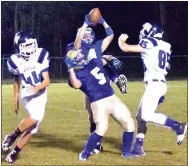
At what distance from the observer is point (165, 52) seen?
436 centimetres

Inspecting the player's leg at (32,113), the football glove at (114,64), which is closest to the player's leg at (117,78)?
the football glove at (114,64)

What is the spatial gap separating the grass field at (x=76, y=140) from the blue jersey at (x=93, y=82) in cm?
52

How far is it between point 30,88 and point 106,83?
2.00 feet

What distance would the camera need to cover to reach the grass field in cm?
422

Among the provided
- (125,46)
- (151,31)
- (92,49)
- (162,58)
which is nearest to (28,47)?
(92,49)

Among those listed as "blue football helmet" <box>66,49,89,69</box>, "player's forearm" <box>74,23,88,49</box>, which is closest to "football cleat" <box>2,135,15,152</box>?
"blue football helmet" <box>66,49,89,69</box>

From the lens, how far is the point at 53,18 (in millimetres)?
7711

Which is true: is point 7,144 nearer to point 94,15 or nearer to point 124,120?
point 124,120

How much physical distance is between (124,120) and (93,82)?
394 mm

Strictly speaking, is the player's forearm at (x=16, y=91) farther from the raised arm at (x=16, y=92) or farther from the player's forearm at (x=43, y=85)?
the player's forearm at (x=43, y=85)

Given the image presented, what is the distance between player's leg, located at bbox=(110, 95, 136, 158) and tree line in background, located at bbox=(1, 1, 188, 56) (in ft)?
4.07

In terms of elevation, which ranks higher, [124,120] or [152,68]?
[152,68]

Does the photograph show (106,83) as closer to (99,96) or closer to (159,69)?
(99,96)

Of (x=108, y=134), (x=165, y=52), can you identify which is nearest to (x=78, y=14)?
(x=108, y=134)
